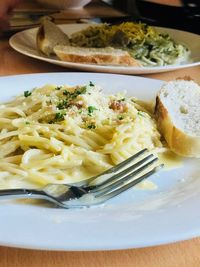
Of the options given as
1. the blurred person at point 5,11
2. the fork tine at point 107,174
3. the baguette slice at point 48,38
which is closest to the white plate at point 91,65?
the baguette slice at point 48,38

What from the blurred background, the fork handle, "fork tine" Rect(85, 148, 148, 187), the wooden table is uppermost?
the fork handle

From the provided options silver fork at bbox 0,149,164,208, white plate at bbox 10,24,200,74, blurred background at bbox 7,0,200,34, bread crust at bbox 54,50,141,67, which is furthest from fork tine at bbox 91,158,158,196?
blurred background at bbox 7,0,200,34

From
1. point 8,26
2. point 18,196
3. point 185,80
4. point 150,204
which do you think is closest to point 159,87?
point 185,80

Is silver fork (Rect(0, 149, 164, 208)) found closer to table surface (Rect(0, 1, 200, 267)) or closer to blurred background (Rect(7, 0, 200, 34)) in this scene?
table surface (Rect(0, 1, 200, 267))

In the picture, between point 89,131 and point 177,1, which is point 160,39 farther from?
point 89,131

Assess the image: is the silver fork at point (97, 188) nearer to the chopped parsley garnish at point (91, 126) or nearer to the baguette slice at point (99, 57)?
the chopped parsley garnish at point (91, 126)

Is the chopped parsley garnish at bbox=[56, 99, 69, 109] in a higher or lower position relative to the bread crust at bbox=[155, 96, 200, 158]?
higher
